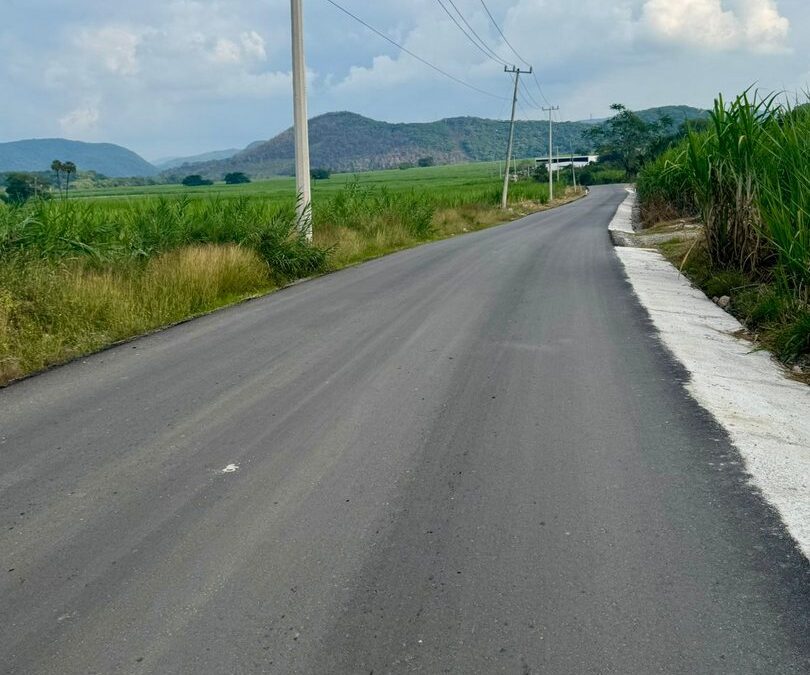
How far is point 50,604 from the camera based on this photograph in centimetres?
326

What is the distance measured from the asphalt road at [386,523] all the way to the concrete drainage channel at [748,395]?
0.16m

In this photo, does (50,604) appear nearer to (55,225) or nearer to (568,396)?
(568,396)

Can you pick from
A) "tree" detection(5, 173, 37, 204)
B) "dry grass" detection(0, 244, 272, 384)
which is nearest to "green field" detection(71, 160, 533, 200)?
"tree" detection(5, 173, 37, 204)

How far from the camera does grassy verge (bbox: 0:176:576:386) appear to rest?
27.4 feet

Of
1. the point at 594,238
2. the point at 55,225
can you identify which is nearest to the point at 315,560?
the point at 55,225

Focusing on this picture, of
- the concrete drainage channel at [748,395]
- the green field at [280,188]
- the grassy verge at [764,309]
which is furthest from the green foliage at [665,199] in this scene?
the concrete drainage channel at [748,395]

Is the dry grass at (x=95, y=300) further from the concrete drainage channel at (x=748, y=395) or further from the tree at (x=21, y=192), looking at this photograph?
the concrete drainage channel at (x=748, y=395)

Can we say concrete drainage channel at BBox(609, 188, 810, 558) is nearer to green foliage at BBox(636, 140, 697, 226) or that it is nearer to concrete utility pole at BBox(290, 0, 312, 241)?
concrete utility pole at BBox(290, 0, 312, 241)

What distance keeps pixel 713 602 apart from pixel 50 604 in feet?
9.46

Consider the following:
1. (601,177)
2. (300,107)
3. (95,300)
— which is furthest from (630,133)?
(95,300)

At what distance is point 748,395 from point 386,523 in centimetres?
377

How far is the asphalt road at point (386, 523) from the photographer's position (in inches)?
114

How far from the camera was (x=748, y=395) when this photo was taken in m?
6.17

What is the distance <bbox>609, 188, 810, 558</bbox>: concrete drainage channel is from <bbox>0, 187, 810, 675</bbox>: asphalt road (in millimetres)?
163
